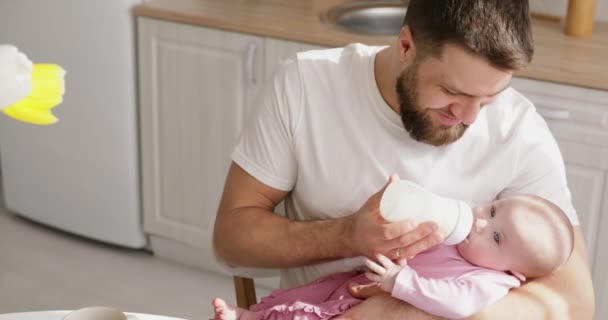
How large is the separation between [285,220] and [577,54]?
1.20m

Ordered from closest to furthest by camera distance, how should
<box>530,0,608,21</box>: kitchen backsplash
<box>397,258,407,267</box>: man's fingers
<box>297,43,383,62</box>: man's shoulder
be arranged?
<box>397,258,407,267</box>: man's fingers
<box>297,43,383,62</box>: man's shoulder
<box>530,0,608,21</box>: kitchen backsplash

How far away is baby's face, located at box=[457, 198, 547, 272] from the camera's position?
59.6 inches

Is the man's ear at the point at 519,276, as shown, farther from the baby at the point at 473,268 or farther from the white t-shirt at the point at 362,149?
the white t-shirt at the point at 362,149

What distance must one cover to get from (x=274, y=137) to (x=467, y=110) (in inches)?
15.0

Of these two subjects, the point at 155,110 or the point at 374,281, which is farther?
the point at 155,110

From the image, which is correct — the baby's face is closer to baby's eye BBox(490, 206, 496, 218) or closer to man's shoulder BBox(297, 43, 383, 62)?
baby's eye BBox(490, 206, 496, 218)

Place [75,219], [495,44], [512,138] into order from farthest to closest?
[75,219], [512,138], [495,44]

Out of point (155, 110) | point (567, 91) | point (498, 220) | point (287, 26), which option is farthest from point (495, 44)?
point (155, 110)

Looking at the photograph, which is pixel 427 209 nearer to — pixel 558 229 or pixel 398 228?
pixel 398 228

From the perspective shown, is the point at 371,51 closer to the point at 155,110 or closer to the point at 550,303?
the point at 550,303

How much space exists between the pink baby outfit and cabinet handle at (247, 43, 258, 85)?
122 cm

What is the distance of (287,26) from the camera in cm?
268

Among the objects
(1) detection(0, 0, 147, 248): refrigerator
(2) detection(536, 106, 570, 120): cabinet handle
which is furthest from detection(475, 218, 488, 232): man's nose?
(1) detection(0, 0, 147, 248): refrigerator

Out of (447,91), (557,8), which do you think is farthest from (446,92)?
(557,8)
